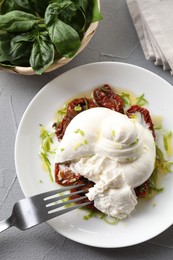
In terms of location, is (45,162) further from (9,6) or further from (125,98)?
(9,6)

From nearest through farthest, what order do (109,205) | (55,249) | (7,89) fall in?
(109,205)
(55,249)
(7,89)

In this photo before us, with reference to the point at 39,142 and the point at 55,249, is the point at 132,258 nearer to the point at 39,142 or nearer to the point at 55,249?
the point at 55,249

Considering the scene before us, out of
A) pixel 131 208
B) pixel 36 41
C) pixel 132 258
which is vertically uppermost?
pixel 36 41

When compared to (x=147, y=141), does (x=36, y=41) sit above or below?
above

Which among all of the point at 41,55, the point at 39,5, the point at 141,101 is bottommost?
the point at 141,101

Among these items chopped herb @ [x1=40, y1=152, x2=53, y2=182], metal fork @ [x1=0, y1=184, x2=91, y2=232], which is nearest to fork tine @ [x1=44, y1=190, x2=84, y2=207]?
metal fork @ [x1=0, y1=184, x2=91, y2=232]

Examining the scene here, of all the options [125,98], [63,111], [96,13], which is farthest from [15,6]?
[125,98]

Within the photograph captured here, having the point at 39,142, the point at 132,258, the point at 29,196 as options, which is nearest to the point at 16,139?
the point at 39,142
